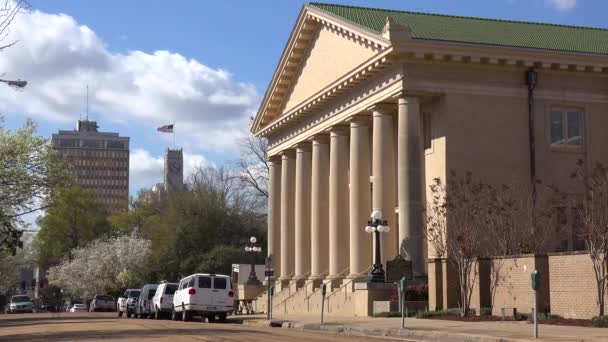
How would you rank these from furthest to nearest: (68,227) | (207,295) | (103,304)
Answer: (68,227)
(103,304)
(207,295)

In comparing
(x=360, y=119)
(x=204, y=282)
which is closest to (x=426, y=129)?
(x=360, y=119)

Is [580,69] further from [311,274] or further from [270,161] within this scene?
[270,161]

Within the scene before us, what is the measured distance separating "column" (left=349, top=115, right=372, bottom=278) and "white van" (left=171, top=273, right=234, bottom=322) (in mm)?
6255

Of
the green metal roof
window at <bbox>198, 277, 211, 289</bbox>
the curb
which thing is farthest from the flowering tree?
the curb

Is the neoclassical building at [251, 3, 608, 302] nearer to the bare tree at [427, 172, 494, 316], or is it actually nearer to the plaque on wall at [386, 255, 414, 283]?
the plaque on wall at [386, 255, 414, 283]

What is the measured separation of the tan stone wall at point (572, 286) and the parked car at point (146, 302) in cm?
2428

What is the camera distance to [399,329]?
2438cm

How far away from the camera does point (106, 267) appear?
93.6 meters

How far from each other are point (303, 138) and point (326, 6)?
7.17 metres

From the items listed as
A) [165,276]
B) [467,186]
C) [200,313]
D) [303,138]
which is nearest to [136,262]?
[165,276]

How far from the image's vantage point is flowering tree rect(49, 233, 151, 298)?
299ft

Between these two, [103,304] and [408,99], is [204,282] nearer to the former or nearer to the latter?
[408,99]

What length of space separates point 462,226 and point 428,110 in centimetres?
963

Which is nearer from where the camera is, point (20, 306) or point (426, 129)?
point (426, 129)
